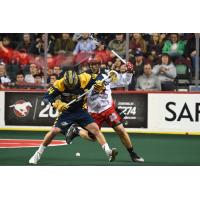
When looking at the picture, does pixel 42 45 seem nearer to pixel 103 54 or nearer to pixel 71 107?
pixel 103 54

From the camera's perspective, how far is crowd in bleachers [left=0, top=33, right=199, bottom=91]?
569 inches

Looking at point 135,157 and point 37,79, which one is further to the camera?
point 37,79

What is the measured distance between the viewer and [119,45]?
14547 millimetres

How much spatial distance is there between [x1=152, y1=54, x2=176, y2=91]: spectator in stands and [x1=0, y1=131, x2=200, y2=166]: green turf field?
1.11 meters

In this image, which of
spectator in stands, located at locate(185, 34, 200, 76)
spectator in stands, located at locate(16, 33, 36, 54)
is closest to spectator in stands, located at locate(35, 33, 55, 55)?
spectator in stands, located at locate(16, 33, 36, 54)

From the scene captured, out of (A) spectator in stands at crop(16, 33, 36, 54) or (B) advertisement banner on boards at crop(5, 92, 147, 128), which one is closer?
(B) advertisement banner on boards at crop(5, 92, 147, 128)

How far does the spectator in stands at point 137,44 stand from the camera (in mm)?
14492

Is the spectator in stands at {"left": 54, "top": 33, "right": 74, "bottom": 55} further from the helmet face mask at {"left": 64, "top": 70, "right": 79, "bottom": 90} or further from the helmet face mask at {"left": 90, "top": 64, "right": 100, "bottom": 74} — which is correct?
the helmet face mask at {"left": 64, "top": 70, "right": 79, "bottom": 90}

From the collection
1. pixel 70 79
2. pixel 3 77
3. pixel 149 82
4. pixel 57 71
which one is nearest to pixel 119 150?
pixel 70 79

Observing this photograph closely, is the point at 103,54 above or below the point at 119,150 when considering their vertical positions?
above

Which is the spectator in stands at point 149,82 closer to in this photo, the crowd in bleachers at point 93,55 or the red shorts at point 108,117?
the crowd in bleachers at point 93,55

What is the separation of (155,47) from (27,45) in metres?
2.76

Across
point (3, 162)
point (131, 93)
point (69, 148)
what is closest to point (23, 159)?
point (3, 162)
